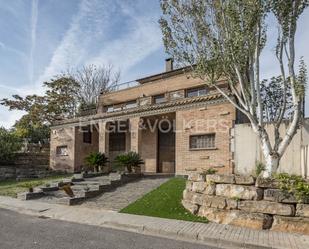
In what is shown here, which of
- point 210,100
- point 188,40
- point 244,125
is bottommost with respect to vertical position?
point 244,125

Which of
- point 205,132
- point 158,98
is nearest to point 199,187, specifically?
point 205,132

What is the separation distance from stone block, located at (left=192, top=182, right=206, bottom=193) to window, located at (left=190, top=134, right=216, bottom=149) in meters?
5.90

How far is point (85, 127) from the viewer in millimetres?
24016

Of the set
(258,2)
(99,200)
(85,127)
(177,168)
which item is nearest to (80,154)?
(85,127)

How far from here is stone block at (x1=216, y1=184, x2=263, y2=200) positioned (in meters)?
8.95

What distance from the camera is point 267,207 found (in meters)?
8.70

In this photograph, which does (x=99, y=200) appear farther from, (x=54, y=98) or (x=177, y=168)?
(x=54, y=98)

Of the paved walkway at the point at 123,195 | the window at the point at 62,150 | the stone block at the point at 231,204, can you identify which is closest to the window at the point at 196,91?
the paved walkway at the point at 123,195

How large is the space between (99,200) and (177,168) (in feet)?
17.2

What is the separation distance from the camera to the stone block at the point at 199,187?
10.2m

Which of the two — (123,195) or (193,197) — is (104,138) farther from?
(193,197)

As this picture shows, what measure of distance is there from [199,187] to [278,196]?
8.10ft

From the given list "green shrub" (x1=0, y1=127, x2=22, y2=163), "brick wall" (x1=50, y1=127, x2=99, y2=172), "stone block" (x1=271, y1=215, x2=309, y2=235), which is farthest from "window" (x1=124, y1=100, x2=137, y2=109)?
"stone block" (x1=271, y1=215, x2=309, y2=235)

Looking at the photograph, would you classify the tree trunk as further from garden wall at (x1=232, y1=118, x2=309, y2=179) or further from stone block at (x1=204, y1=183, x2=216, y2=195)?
garden wall at (x1=232, y1=118, x2=309, y2=179)
